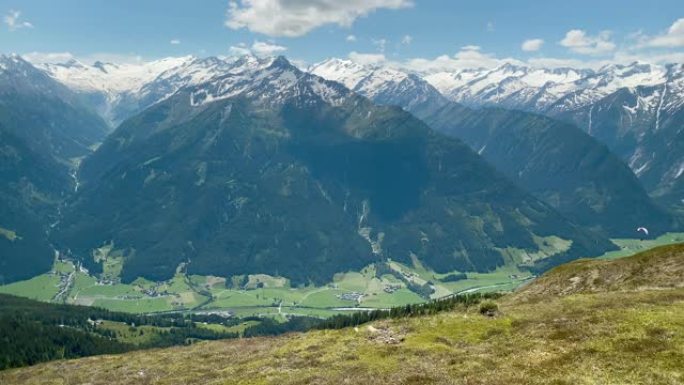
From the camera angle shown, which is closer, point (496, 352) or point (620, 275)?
point (496, 352)

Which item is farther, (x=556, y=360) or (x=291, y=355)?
(x=291, y=355)

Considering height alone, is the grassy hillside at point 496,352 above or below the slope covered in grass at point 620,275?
below

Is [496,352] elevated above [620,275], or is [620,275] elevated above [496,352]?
[620,275]

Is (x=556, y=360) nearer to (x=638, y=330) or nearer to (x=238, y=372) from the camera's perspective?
(x=638, y=330)

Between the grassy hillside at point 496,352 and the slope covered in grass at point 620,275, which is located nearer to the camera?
the grassy hillside at point 496,352

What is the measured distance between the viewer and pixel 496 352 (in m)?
65.1

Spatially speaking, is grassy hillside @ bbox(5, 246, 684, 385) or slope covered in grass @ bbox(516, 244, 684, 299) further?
slope covered in grass @ bbox(516, 244, 684, 299)

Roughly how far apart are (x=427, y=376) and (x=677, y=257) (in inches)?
3033

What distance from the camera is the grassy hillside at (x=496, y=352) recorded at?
181 feet

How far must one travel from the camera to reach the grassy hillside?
55.1 meters

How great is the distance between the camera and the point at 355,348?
77812 millimetres

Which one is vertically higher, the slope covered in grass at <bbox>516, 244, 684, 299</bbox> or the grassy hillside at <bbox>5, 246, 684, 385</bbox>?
the slope covered in grass at <bbox>516, 244, 684, 299</bbox>

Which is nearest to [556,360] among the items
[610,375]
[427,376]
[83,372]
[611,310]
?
[610,375]

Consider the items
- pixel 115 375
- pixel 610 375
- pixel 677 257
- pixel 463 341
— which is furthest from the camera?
pixel 677 257
